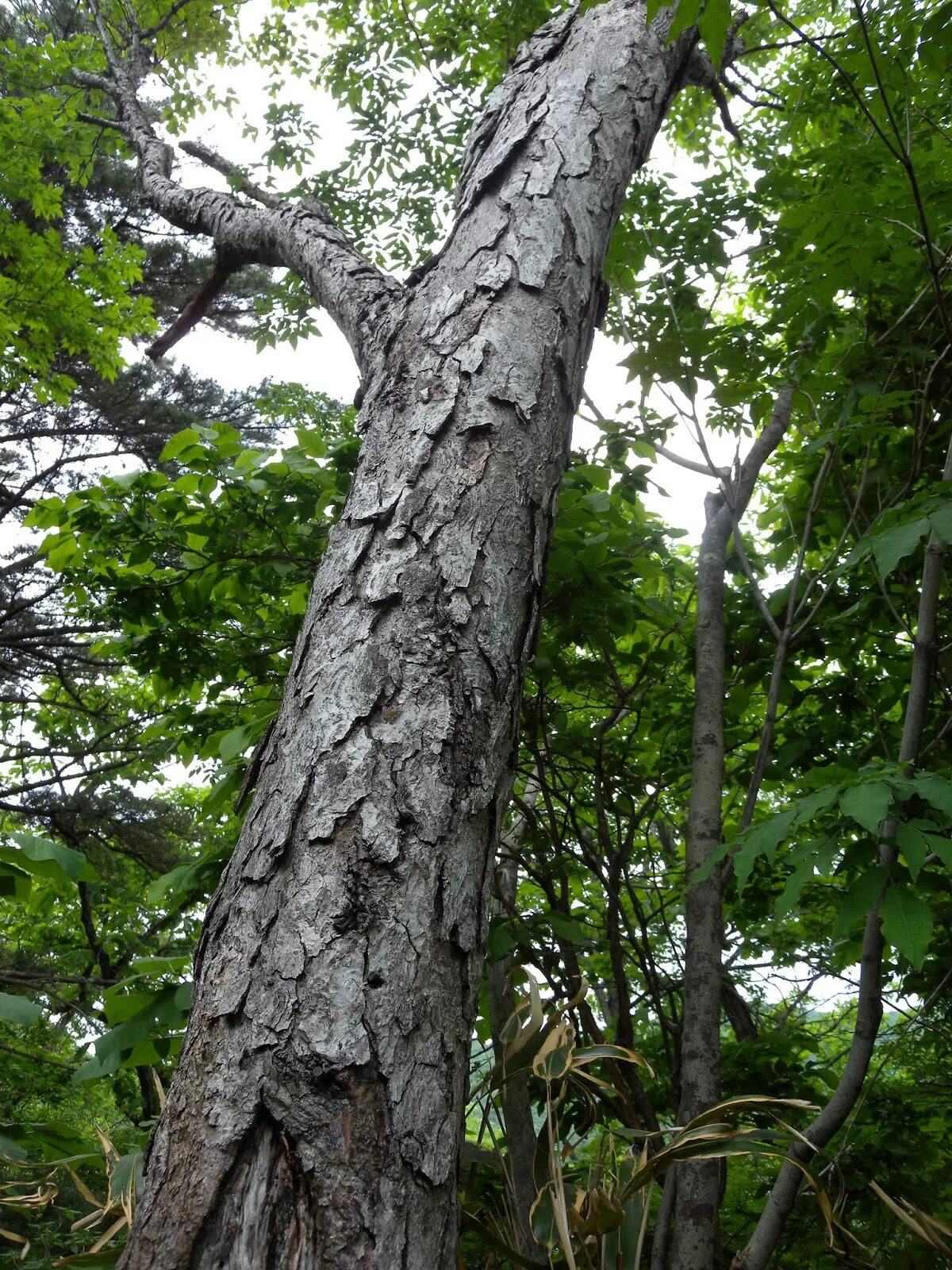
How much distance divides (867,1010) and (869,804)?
0.46m

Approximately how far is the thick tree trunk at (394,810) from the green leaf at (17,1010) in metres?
0.29

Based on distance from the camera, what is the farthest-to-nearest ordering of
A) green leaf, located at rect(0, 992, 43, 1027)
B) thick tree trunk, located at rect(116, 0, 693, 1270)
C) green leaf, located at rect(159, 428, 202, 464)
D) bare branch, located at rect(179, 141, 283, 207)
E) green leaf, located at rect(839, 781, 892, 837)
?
1. bare branch, located at rect(179, 141, 283, 207)
2. green leaf, located at rect(159, 428, 202, 464)
3. green leaf, located at rect(839, 781, 892, 837)
4. green leaf, located at rect(0, 992, 43, 1027)
5. thick tree trunk, located at rect(116, 0, 693, 1270)

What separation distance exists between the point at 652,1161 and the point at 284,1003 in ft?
1.56

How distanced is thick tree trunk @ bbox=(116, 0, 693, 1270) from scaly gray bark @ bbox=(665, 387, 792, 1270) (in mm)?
962

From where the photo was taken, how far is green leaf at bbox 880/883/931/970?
1263mm

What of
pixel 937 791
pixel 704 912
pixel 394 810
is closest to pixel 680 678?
pixel 704 912

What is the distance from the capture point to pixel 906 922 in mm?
1309

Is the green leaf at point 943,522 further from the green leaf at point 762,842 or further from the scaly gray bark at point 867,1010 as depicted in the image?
the green leaf at point 762,842

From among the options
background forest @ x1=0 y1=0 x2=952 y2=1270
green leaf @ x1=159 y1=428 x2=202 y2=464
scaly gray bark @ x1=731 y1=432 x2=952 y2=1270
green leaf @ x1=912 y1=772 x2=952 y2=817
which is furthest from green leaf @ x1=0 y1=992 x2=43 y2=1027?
green leaf @ x1=159 y1=428 x2=202 y2=464

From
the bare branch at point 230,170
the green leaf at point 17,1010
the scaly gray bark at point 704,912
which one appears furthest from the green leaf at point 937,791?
the bare branch at point 230,170

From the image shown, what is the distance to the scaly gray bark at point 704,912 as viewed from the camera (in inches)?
58.9

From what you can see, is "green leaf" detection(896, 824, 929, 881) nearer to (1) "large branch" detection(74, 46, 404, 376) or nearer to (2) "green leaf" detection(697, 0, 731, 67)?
(1) "large branch" detection(74, 46, 404, 376)

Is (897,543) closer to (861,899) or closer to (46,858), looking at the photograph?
(861,899)

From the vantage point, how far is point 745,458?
2.84m
